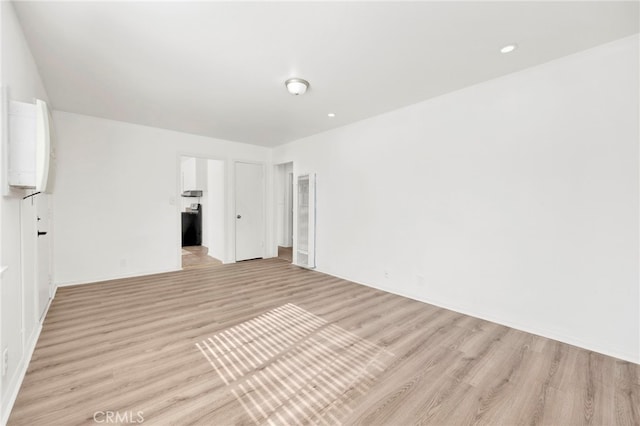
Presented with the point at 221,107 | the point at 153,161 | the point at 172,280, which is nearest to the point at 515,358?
the point at 221,107

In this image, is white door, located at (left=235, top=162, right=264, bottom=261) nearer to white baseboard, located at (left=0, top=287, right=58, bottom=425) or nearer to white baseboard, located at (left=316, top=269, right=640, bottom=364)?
white baseboard, located at (left=0, top=287, right=58, bottom=425)

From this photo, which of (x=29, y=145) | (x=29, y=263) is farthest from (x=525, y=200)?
(x=29, y=263)

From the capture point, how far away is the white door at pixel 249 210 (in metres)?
5.87

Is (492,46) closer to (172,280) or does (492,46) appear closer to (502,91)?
(502,91)

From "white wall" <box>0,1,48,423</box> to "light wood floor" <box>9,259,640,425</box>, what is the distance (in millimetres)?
130

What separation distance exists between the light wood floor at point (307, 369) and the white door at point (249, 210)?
2660mm

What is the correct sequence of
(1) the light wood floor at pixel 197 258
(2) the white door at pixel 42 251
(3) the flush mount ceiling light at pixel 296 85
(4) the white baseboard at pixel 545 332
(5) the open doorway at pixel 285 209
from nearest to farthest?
(4) the white baseboard at pixel 545 332 → (2) the white door at pixel 42 251 → (3) the flush mount ceiling light at pixel 296 85 → (1) the light wood floor at pixel 197 258 → (5) the open doorway at pixel 285 209

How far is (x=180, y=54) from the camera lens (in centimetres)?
244

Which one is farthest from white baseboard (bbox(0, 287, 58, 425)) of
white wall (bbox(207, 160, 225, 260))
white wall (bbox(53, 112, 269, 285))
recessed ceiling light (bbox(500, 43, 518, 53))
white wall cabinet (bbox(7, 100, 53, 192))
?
recessed ceiling light (bbox(500, 43, 518, 53))

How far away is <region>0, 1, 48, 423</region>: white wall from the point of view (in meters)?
1.60

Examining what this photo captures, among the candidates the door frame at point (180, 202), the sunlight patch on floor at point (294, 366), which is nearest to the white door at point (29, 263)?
the sunlight patch on floor at point (294, 366)

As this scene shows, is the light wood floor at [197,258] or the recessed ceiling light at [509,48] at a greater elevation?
the recessed ceiling light at [509,48]

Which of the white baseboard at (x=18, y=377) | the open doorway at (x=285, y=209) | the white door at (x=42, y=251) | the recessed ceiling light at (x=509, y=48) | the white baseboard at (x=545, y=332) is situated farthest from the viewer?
the open doorway at (x=285, y=209)

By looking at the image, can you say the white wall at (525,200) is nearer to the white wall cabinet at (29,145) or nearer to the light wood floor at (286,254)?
the light wood floor at (286,254)
